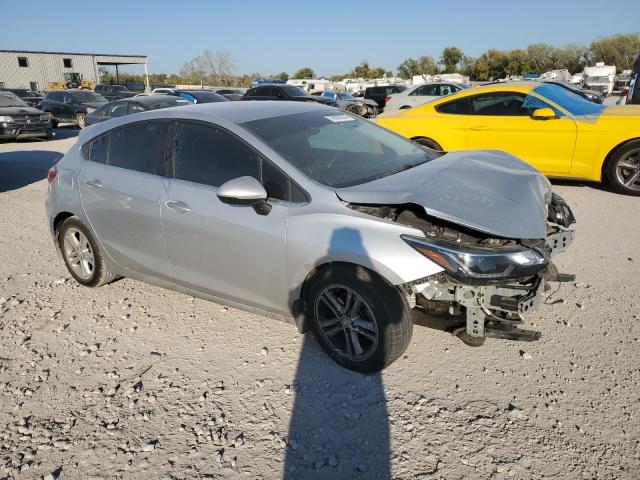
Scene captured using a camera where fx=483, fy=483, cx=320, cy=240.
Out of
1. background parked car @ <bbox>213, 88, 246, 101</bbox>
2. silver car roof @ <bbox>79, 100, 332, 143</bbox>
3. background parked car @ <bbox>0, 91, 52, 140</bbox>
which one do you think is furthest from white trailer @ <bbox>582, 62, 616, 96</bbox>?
silver car roof @ <bbox>79, 100, 332, 143</bbox>

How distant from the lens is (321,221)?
2867mm

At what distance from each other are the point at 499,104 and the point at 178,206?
5.80 metres

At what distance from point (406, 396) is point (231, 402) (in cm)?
102

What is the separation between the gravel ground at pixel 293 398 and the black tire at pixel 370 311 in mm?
140

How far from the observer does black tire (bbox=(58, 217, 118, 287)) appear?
420 centimetres

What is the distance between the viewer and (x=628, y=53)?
51906 millimetres

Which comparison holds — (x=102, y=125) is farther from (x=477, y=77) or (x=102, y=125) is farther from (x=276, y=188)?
(x=477, y=77)

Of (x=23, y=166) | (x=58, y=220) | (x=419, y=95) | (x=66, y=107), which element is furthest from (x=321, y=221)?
(x=66, y=107)

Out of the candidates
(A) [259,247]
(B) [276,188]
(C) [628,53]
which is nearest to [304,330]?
(A) [259,247]

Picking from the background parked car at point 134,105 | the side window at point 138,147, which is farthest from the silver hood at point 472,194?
the background parked car at point 134,105

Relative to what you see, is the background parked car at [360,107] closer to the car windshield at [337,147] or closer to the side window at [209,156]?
the car windshield at [337,147]

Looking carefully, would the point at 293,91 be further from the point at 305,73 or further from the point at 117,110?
the point at 305,73

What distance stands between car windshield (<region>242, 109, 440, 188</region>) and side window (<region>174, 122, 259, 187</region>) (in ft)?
0.59

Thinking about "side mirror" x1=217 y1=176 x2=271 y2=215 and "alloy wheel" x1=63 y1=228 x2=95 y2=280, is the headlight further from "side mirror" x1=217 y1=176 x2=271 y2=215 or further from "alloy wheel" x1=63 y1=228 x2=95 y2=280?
"alloy wheel" x1=63 y1=228 x2=95 y2=280
